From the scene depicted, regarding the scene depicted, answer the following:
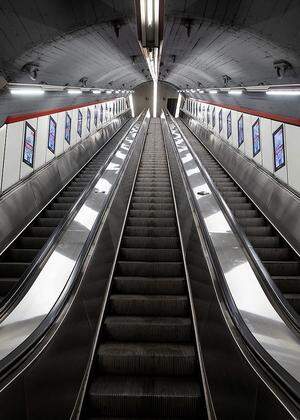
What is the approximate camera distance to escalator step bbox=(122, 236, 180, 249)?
4.94m

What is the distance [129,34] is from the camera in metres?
7.09

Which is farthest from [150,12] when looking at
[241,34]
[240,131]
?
[240,131]

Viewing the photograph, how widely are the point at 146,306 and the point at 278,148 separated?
4.22 metres

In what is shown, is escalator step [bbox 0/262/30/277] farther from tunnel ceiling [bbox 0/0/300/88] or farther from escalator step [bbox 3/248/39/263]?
tunnel ceiling [bbox 0/0/300/88]

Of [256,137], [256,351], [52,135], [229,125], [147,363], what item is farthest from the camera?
[229,125]

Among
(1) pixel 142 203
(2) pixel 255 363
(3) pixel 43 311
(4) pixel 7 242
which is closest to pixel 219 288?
(2) pixel 255 363

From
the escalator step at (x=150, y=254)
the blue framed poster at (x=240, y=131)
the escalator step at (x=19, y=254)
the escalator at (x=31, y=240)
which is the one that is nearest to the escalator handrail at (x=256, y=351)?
the escalator step at (x=150, y=254)

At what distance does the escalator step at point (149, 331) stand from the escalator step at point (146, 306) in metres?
0.29

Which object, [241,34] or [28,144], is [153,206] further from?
[241,34]

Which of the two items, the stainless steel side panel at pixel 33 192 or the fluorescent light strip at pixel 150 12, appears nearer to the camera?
the fluorescent light strip at pixel 150 12

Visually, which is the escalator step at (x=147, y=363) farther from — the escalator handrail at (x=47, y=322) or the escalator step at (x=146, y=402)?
the escalator handrail at (x=47, y=322)

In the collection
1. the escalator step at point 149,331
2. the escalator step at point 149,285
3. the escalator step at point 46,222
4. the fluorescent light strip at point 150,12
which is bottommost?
the escalator step at point 149,331

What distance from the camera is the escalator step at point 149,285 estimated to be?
3.91m

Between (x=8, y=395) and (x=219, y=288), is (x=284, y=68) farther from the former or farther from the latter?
(x=8, y=395)
